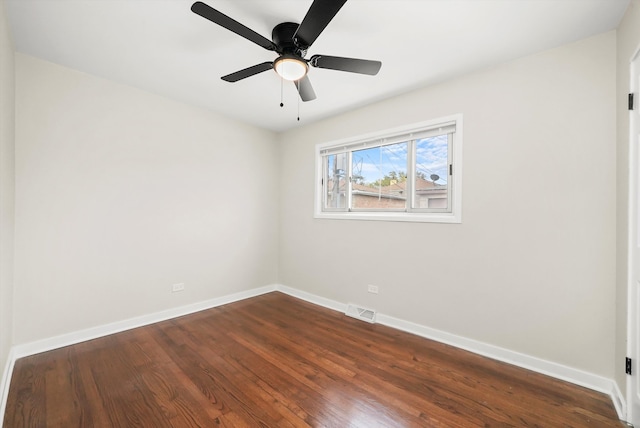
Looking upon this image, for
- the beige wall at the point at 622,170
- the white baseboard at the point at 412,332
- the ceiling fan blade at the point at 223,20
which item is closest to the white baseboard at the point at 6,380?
the white baseboard at the point at 412,332

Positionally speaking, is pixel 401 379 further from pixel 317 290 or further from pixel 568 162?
pixel 568 162

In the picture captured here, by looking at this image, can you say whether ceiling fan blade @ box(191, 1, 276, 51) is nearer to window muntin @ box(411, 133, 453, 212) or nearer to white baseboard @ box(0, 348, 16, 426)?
window muntin @ box(411, 133, 453, 212)

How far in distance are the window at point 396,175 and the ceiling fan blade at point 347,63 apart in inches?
44.9

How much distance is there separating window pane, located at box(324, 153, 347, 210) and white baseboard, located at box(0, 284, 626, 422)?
1346 millimetres

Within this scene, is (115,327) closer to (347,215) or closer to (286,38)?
(347,215)

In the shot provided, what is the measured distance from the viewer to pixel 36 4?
66.1 inches

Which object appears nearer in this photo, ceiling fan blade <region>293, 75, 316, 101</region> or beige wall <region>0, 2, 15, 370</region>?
beige wall <region>0, 2, 15, 370</region>

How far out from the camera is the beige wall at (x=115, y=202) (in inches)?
88.8

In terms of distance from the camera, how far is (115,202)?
105 inches

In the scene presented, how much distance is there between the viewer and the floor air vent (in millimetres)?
3033

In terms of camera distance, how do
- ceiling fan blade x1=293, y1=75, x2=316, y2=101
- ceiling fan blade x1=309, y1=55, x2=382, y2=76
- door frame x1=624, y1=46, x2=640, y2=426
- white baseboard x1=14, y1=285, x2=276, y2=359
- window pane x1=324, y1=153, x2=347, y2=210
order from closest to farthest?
door frame x1=624, y1=46, x2=640, y2=426 → ceiling fan blade x1=309, y1=55, x2=382, y2=76 → ceiling fan blade x1=293, y1=75, x2=316, y2=101 → white baseboard x1=14, y1=285, x2=276, y2=359 → window pane x1=324, y1=153, x2=347, y2=210

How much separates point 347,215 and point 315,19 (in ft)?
7.43

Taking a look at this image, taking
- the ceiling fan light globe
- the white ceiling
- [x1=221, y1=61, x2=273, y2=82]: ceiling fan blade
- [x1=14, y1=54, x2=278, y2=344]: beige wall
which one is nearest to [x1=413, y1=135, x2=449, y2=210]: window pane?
the white ceiling

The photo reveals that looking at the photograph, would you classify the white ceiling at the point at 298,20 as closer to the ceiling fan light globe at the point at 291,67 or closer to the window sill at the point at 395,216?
the ceiling fan light globe at the point at 291,67
